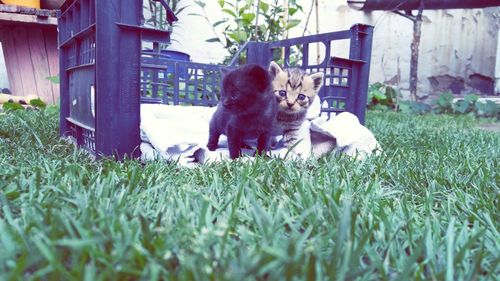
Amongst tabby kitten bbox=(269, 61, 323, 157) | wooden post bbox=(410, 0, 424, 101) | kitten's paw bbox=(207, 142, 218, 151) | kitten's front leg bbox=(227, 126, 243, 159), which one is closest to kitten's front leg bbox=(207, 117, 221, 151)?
kitten's paw bbox=(207, 142, 218, 151)

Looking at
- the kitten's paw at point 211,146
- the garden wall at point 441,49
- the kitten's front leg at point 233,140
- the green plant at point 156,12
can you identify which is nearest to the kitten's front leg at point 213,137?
the kitten's paw at point 211,146

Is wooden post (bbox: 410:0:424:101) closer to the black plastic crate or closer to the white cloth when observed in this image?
the black plastic crate

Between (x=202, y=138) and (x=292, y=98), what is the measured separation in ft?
1.70

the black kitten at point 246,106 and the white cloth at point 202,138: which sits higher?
the black kitten at point 246,106

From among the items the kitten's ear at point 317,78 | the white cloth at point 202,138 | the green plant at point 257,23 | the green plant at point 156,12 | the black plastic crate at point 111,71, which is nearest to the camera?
the black plastic crate at point 111,71

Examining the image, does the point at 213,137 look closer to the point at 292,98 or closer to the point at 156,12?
the point at 292,98

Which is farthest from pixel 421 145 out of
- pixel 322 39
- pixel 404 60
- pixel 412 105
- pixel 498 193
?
pixel 404 60

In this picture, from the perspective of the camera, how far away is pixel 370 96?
6.47m

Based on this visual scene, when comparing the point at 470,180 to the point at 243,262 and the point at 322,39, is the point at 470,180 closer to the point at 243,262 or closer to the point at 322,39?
the point at 243,262

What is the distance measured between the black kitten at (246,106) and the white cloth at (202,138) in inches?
3.9

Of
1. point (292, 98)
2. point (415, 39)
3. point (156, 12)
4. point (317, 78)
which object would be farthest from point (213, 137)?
point (415, 39)

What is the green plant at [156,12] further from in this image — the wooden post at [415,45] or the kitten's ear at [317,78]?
the kitten's ear at [317,78]

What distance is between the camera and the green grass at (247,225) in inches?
27.7

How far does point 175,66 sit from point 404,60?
491cm
